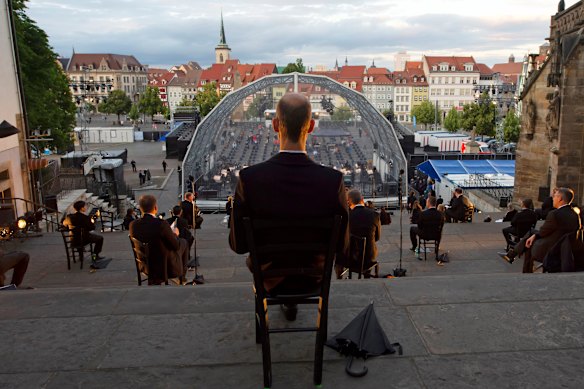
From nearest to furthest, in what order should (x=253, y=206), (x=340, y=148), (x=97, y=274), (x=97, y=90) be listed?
(x=253, y=206) < (x=97, y=274) < (x=340, y=148) < (x=97, y=90)

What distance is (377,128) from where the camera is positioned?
31.6m

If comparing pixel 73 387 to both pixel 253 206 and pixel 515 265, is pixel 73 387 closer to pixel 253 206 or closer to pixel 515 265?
pixel 253 206

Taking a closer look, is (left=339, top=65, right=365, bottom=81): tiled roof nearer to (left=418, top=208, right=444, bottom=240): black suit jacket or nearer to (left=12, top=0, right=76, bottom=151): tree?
(left=12, top=0, right=76, bottom=151): tree

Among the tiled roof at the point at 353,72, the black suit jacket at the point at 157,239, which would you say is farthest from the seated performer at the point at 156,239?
the tiled roof at the point at 353,72

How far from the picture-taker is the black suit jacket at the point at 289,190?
2479 mm

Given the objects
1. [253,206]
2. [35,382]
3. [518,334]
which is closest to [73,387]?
[35,382]

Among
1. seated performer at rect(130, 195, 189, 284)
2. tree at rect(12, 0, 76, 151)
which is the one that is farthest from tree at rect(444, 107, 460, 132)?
seated performer at rect(130, 195, 189, 284)

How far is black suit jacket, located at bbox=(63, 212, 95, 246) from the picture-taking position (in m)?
8.45

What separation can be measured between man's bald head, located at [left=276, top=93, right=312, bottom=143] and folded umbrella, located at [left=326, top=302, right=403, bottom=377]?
1.20 m

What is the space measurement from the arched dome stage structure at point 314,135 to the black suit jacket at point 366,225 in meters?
18.8

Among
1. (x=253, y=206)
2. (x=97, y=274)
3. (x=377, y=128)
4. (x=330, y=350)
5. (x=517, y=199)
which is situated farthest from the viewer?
(x=377, y=128)

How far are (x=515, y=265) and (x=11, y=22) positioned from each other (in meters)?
16.0

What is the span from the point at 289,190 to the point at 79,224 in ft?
23.0

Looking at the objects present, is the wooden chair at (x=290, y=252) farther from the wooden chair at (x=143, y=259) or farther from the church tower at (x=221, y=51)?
the church tower at (x=221, y=51)
